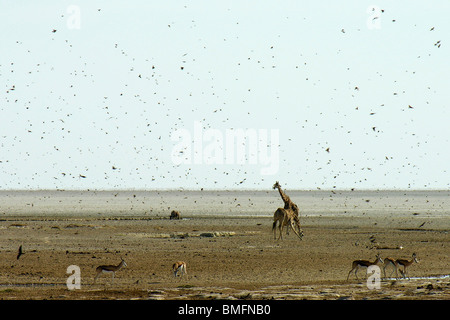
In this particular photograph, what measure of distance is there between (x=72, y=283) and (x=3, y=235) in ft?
71.1

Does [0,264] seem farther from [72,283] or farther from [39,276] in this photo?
[72,283]

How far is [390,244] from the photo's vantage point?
38.9 metres

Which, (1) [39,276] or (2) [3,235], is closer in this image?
(1) [39,276]

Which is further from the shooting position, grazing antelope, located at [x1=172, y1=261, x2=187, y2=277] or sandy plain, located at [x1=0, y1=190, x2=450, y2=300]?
grazing antelope, located at [x1=172, y1=261, x2=187, y2=277]

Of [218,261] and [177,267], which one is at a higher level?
[177,267]

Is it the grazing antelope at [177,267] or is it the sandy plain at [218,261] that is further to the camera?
the grazing antelope at [177,267]

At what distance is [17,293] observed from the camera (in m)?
21.0

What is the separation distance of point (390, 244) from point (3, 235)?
21.0 metres

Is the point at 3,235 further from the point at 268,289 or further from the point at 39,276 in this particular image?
the point at 268,289

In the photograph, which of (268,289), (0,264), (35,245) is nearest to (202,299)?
(268,289)

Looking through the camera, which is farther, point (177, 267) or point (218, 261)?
point (218, 261)
